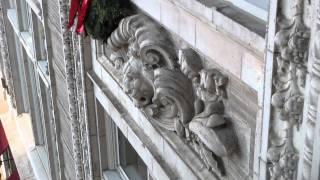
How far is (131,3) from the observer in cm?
455

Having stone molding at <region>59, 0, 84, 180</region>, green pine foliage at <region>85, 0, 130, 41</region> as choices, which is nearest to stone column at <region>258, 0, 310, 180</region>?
green pine foliage at <region>85, 0, 130, 41</region>

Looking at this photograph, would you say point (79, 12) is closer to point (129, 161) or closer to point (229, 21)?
point (129, 161)

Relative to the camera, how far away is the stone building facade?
223 centimetres

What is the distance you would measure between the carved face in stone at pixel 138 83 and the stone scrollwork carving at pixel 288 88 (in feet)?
5.75

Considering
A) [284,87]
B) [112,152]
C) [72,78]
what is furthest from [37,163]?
[284,87]

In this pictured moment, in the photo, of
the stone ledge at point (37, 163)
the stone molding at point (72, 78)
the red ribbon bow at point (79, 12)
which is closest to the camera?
the red ribbon bow at point (79, 12)

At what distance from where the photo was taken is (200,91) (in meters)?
3.31

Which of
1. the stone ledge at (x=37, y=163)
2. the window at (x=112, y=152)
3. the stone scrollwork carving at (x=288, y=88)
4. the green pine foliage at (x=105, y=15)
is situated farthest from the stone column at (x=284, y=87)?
the stone ledge at (x=37, y=163)

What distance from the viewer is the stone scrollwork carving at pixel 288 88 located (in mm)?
2137

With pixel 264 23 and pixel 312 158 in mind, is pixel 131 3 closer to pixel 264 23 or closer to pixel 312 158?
pixel 264 23

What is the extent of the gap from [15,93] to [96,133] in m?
7.45

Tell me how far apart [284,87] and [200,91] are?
3.44 feet

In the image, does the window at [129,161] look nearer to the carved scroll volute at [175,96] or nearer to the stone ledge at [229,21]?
the carved scroll volute at [175,96]

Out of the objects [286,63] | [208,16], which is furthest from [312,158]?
[208,16]
